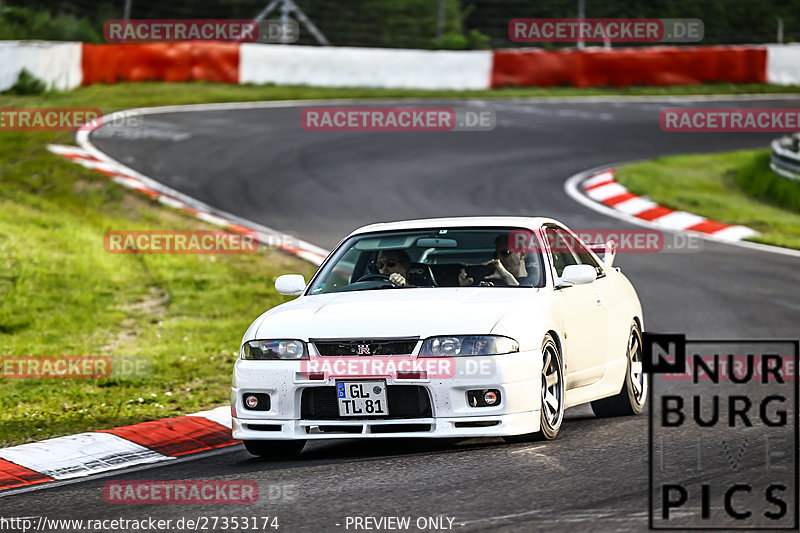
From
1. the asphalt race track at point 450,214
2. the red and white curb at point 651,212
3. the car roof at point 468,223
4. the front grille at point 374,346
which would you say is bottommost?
the red and white curb at point 651,212

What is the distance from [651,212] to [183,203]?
6508 mm

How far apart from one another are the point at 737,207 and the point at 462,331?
12.9 metres

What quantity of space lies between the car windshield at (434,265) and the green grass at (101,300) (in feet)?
5.35

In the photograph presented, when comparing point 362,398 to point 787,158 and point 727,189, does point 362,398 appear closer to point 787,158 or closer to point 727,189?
point 787,158

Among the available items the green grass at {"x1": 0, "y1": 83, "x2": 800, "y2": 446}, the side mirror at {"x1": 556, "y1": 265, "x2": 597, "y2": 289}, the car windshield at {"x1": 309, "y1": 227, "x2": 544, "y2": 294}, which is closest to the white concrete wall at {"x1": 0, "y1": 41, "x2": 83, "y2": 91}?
the green grass at {"x1": 0, "y1": 83, "x2": 800, "y2": 446}

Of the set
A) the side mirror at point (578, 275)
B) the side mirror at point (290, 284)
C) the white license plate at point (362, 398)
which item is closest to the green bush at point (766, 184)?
the side mirror at point (578, 275)

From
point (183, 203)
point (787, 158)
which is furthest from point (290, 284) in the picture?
point (787, 158)

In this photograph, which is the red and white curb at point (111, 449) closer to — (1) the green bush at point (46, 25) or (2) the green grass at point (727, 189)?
(2) the green grass at point (727, 189)

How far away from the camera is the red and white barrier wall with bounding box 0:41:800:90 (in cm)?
2841

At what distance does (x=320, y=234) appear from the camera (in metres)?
15.6

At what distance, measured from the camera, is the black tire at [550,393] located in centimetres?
708

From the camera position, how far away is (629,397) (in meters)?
8.59

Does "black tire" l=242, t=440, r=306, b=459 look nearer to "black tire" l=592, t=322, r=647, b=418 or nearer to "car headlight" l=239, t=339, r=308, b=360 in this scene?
"car headlight" l=239, t=339, r=308, b=360

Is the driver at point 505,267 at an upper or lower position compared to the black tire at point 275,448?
upper
